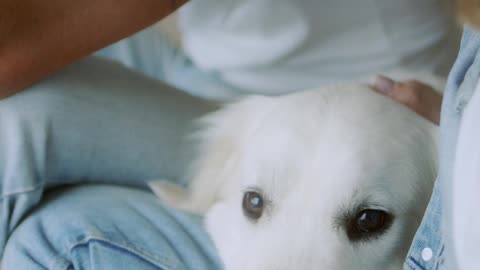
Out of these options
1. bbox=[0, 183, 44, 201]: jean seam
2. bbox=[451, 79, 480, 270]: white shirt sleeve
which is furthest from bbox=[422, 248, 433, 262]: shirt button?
bbox=[0, 183, 44, 201]: jean seam

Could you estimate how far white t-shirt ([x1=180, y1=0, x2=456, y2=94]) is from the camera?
1.13 metres

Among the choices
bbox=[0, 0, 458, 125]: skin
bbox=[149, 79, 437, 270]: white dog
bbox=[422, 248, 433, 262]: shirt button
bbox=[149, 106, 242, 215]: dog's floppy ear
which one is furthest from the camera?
bbox=[149, 106, 242, 215]: dog's floppy ear

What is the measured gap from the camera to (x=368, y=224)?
0.81m

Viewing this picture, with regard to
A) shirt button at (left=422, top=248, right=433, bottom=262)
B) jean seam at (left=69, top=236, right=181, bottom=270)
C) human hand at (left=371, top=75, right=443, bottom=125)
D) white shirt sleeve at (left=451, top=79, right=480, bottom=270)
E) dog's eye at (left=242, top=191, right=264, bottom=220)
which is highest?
human hand at (left=371, top=75, right=443, bottom=125)

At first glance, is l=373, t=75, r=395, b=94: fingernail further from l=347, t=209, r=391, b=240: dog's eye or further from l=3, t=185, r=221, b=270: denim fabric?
l=3, t=185, r=221, b=270: denim fabric

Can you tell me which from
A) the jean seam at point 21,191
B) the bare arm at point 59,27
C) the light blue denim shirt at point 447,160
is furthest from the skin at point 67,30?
the light blue denim shirt at point 447,160

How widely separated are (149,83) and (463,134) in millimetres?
744

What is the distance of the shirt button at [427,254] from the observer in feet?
2.19

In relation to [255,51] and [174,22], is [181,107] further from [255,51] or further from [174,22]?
[174,22]

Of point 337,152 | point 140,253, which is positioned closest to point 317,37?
point 337,152

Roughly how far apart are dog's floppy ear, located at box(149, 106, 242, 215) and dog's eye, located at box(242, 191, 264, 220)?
110 mm

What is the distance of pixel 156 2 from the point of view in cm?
93

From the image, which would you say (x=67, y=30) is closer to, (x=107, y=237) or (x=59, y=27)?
(x=59, y=27)

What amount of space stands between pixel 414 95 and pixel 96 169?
0.56 m
